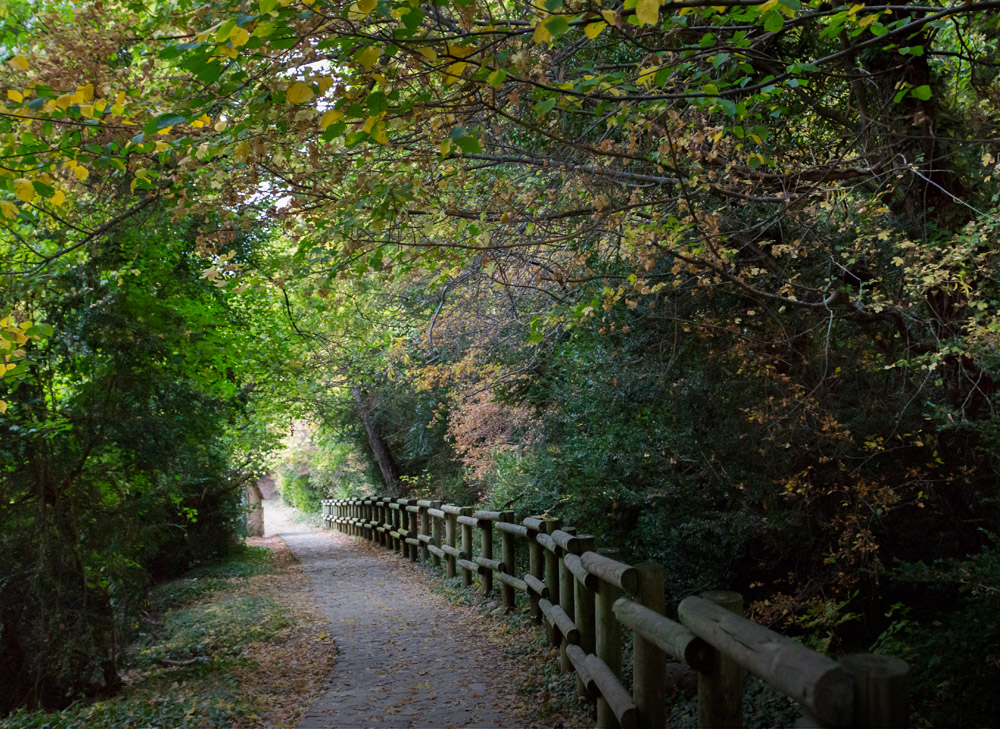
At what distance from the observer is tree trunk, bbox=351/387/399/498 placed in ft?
74.5

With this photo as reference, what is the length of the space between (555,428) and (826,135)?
571 centimetres

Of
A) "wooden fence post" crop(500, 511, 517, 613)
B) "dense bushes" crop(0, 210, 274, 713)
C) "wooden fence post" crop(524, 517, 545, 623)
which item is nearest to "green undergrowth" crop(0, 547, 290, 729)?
"dense bushes" crop(0, 210, 274, 713)

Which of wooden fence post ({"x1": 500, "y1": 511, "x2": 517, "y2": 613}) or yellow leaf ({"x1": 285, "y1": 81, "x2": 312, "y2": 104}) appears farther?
wooden fence post ({"x1": 500, "y1": 511, "x2": 517, "y2": 613})

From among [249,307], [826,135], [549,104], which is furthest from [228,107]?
[249,307]

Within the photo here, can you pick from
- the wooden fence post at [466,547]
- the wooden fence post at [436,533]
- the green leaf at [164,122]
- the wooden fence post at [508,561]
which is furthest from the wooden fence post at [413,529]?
the green leaf at [164,122]

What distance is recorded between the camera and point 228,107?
7.04 metres

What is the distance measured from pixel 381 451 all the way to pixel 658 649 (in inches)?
791

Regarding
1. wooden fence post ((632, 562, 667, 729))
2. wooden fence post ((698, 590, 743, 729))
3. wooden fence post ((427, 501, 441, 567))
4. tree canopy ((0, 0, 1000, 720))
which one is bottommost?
wooden fence post ((427, 501, 441, 567))

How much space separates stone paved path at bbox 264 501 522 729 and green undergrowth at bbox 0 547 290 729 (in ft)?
2.75

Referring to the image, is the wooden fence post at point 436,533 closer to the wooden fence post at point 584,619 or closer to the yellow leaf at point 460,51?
the wooden fence post at point 584,619

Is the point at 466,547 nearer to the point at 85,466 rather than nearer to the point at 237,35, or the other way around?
the point at 85,466

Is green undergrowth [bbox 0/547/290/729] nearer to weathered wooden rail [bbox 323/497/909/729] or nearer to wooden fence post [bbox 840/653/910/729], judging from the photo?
weathered wooden rail [bbox 323/497/909/729]

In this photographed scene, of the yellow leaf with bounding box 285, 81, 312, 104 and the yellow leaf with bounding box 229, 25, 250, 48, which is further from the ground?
the yellow leaf with bounding box 229, 25, 250, 48

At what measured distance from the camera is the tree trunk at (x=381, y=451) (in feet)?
74.5
